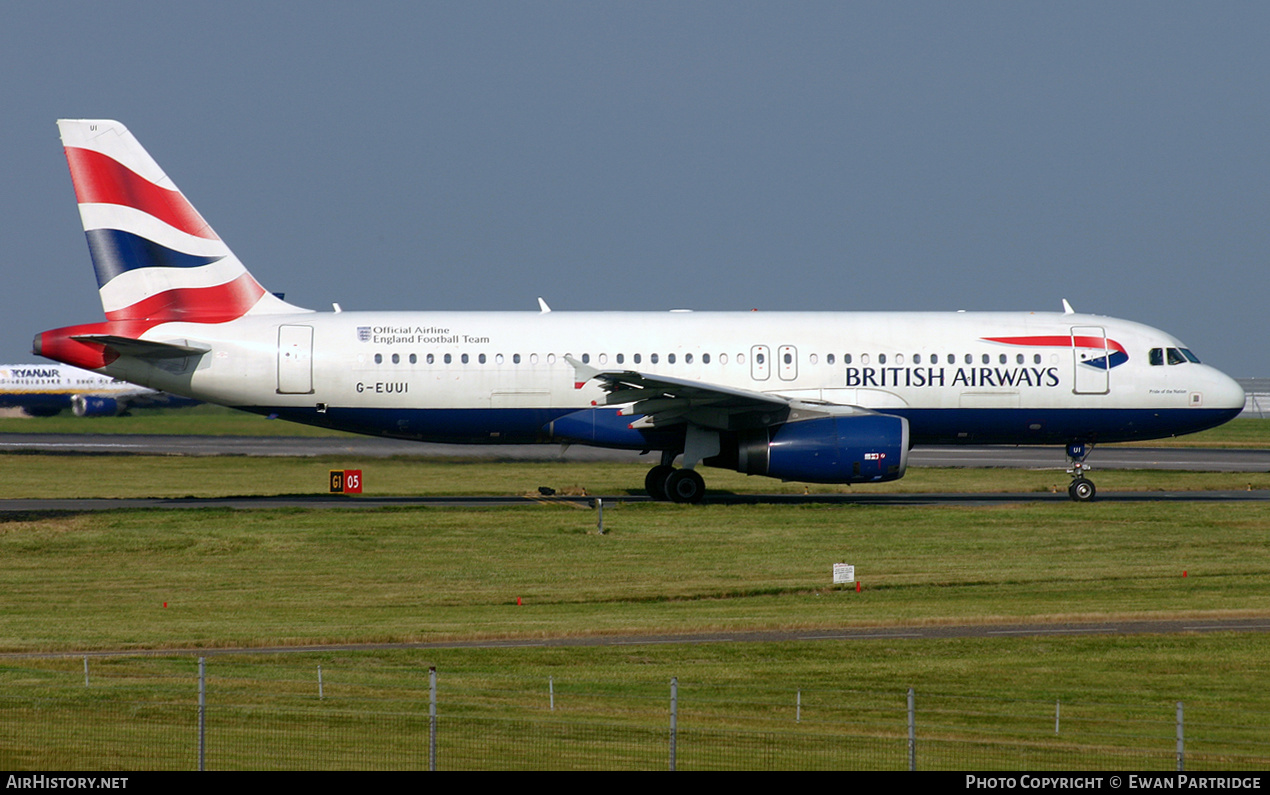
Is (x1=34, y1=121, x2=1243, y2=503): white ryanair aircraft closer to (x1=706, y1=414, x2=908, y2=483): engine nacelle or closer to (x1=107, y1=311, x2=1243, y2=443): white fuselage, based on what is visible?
(x1=107, y1=311, x2=1243, y2=443): white fuselage

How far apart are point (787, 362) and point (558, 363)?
5554 millimetres

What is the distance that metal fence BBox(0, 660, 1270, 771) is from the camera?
11859 mm

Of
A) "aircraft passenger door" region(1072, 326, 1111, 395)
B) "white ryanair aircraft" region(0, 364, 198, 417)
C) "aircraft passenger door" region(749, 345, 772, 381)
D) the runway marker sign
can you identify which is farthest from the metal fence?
"white ryanair aircraft" region(0, 364, 198, 417)

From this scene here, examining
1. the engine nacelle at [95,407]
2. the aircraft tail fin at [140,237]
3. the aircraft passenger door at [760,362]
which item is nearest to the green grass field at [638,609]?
the aircraft passenger door at [760,362]

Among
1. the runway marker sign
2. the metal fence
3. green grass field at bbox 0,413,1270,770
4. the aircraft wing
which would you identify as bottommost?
the metal fence

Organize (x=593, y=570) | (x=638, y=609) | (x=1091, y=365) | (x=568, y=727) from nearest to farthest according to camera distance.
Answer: (x=568, y=727), (x=638, y=609), (x=593, y=570), (x=1091, y=365)

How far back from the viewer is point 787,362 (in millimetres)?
32125

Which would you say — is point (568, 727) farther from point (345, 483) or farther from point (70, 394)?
point (70, 394)

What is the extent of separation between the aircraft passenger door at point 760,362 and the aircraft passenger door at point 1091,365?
752 centimetres

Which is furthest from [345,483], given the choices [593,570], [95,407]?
[95,407]

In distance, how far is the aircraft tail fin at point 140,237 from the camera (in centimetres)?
3127

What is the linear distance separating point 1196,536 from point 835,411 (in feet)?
26.9

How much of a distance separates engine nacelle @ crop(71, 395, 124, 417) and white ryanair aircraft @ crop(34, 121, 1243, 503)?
184 feet

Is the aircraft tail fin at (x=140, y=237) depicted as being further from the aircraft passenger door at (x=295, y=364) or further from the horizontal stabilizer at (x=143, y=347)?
the aircraft passenger door at (x=295, y=364)
